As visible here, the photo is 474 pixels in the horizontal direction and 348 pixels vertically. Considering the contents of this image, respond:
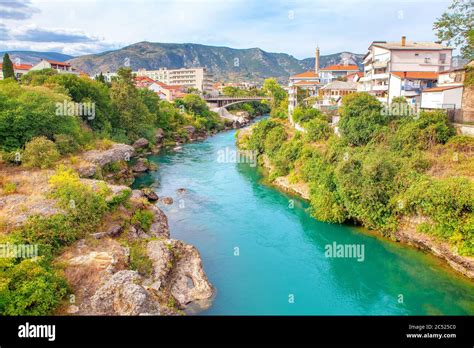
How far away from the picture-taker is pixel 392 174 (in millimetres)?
17281

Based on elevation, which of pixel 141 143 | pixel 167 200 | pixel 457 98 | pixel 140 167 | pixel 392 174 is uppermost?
pixel 457 98

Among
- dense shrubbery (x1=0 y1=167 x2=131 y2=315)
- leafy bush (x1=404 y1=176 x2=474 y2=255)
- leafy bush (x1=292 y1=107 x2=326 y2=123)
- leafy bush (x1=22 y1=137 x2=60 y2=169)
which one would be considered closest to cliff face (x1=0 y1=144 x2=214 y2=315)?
dense shrubbery (x1=0 y1=167 x2=131 y2=315)

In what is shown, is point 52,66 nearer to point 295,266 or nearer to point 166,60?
point 295,266

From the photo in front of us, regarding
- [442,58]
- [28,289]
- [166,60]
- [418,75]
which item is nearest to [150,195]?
[28,289]

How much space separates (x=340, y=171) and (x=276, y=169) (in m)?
8.73

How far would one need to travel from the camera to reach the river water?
12625 millimetres

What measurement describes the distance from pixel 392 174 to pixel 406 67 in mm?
15352

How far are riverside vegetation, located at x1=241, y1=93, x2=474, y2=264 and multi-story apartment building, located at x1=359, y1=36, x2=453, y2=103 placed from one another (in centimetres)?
545

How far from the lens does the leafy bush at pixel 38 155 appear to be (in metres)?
18.8

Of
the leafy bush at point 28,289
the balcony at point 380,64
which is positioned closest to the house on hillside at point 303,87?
the balcony at point 380,64

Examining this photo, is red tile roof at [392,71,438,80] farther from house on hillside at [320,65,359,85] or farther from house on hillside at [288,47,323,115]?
house on hillside at [320,65,359,85]

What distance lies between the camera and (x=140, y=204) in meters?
17.8

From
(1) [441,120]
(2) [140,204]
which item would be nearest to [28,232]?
(2) [140,204]

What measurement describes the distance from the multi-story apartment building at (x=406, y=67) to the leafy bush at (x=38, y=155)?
77.2 feet
